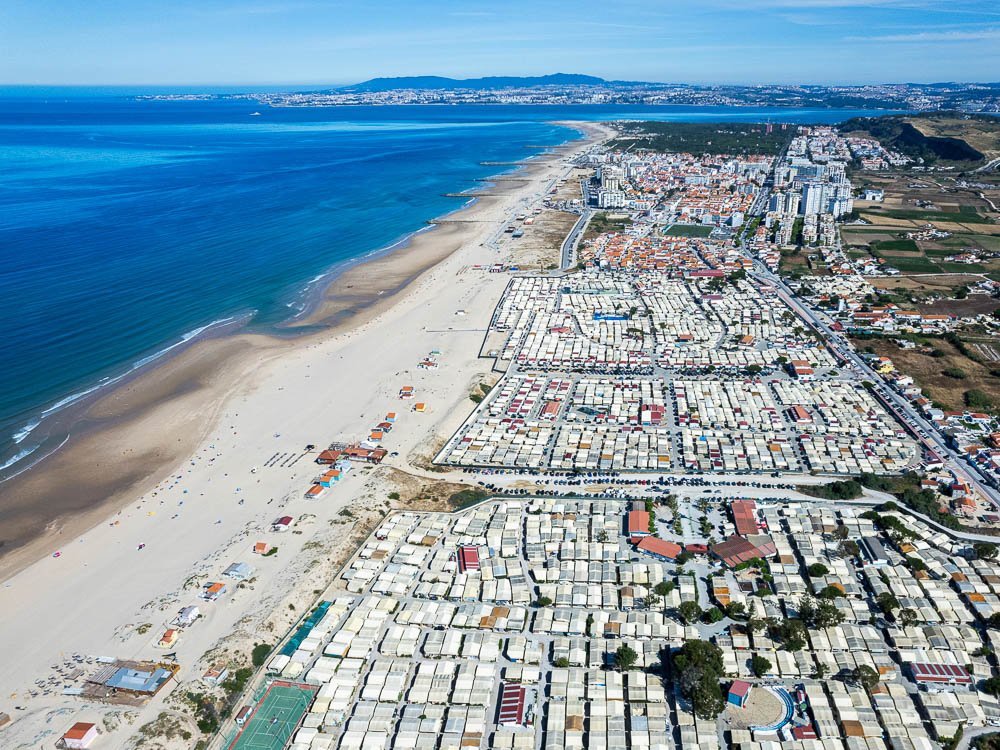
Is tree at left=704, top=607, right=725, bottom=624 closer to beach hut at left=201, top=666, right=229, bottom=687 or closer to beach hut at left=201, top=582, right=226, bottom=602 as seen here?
beach hut at left=201, top=666, right=229, bottom=687

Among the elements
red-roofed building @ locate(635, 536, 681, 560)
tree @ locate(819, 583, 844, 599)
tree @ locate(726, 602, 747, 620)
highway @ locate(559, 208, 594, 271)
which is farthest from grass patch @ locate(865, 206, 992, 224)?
tree @ locate(726, 602, 747, 620)

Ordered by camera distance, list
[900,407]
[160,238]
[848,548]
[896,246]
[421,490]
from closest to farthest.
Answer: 1. [848,548]
2. [421,490]
3. [900,407]
4. [896,246]
5. [160,238]

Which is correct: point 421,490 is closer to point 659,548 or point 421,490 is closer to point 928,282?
point 659,548

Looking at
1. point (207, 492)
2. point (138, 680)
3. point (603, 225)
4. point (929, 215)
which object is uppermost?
point (929, 215)

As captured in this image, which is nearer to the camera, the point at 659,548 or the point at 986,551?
the point at 986,551

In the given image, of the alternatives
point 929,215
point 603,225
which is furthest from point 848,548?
point 929,215

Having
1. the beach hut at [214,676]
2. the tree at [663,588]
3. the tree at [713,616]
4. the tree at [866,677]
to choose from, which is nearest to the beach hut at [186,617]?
the beach hut at [214,676]

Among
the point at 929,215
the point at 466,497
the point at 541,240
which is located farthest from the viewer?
the point at 929,215
